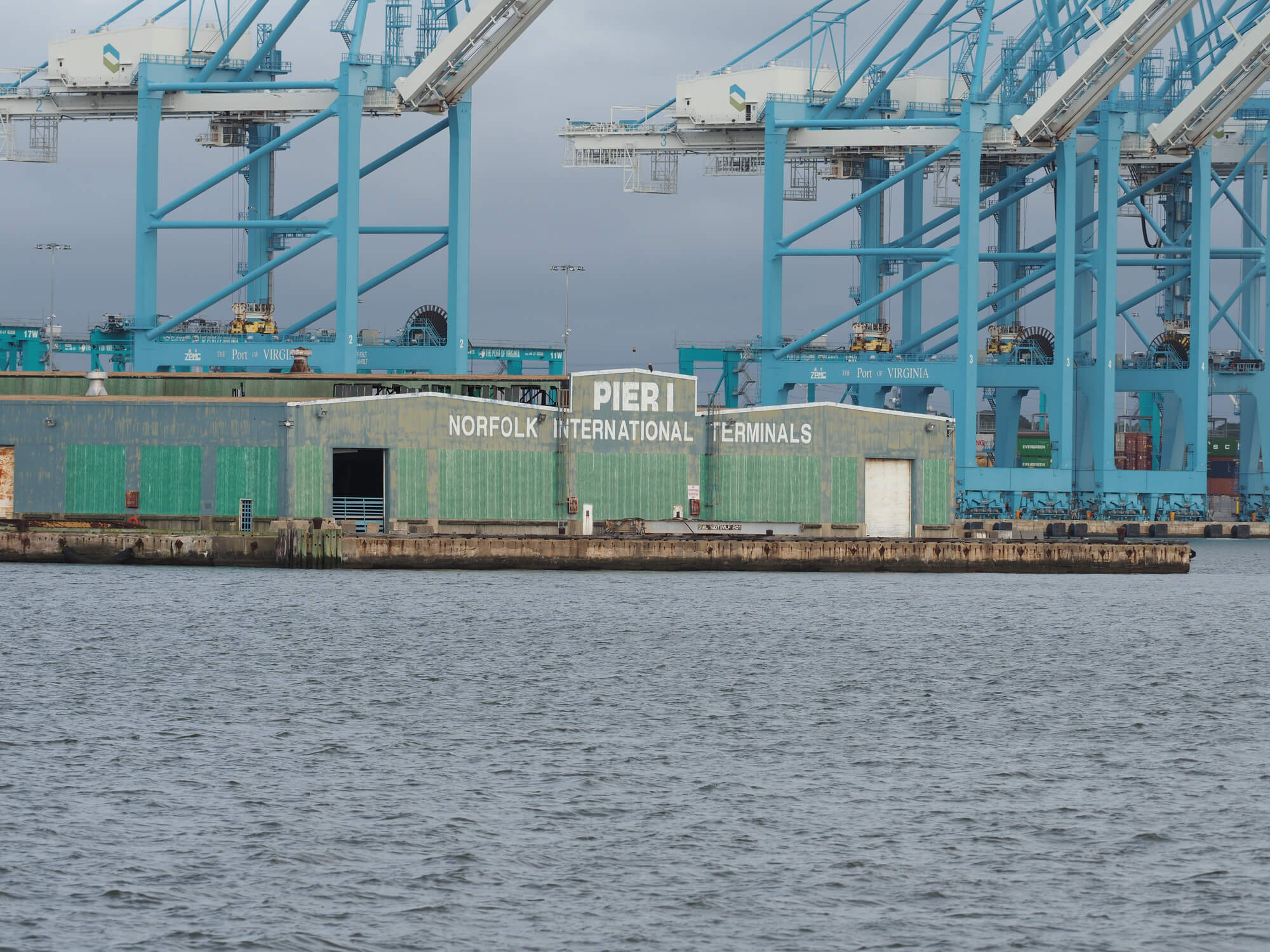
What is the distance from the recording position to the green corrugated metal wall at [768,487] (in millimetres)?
68938

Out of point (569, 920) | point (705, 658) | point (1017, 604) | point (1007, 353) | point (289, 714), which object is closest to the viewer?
point (569, 920)

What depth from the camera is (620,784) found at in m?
27.6

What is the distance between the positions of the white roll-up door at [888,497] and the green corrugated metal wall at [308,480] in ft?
67.1

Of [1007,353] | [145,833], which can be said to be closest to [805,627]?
[145,833]

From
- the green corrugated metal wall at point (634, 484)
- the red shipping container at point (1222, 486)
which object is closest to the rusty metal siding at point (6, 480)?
the green corrugated metal wall at point (634, 484)

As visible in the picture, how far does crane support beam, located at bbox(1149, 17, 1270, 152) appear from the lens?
84.7 meters

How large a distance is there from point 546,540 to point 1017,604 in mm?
15775

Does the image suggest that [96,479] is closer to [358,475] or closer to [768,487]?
[358,475]

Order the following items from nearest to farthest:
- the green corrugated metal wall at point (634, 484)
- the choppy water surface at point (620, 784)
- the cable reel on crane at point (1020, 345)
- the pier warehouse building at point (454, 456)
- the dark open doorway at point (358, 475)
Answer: the choppy water surface at point (620, 784) → the pier warehouse building at point (454, 456) → the dark open doorway at point (358, 475) → the green corrugated metal wall at point (634, 484) → the cable reel on crane at point (1020, 345)

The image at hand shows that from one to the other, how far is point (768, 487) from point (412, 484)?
43.5ft

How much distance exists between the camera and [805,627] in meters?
51.8

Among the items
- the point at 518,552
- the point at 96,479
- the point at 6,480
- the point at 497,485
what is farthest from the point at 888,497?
the point at 6,480

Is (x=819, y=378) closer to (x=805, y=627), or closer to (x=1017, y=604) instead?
(x=1017, y=604)

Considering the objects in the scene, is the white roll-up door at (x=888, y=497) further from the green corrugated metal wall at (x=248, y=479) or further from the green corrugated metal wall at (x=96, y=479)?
the green corrugated metal wall at (x=96, y=479)
